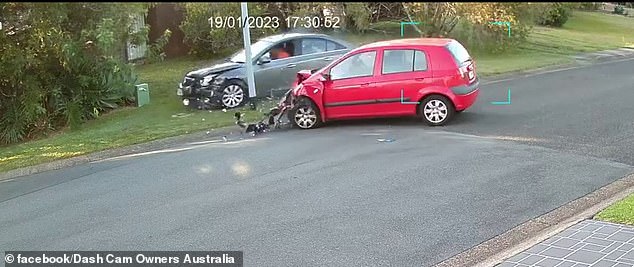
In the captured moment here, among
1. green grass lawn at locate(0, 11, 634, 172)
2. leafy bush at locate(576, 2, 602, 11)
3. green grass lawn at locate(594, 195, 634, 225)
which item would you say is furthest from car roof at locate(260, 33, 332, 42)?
leafy bush at locate(576, 2, 602, 11)

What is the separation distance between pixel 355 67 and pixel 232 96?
11.6ft

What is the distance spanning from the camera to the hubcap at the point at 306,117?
1193cm

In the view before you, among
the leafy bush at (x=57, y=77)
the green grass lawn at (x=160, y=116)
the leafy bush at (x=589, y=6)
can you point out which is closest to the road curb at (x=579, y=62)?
the green grass lawn at (x=160, y=116)

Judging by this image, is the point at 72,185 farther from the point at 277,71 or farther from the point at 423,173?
the point at 277,71

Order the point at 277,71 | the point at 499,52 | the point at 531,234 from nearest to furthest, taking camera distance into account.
Answer: the point at 531,234 → the point at 277,71 → the point at 499,52

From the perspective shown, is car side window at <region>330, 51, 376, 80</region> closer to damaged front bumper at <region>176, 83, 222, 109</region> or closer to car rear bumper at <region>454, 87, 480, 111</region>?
car rear bumper at <region>454, 87, 480, 111</region>

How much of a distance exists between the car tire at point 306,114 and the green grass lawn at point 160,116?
52.2 inches

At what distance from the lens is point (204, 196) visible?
7730 millimetres

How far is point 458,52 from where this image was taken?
11.3m

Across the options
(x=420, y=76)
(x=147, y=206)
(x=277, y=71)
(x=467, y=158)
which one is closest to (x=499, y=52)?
(x=277, y=71)

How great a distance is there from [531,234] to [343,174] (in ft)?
9.64

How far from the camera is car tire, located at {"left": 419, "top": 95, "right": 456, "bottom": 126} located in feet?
36.8

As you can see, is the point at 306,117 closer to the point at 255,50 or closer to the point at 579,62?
the point at 255,50

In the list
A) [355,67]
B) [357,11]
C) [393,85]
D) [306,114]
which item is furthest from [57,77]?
[357,11]
